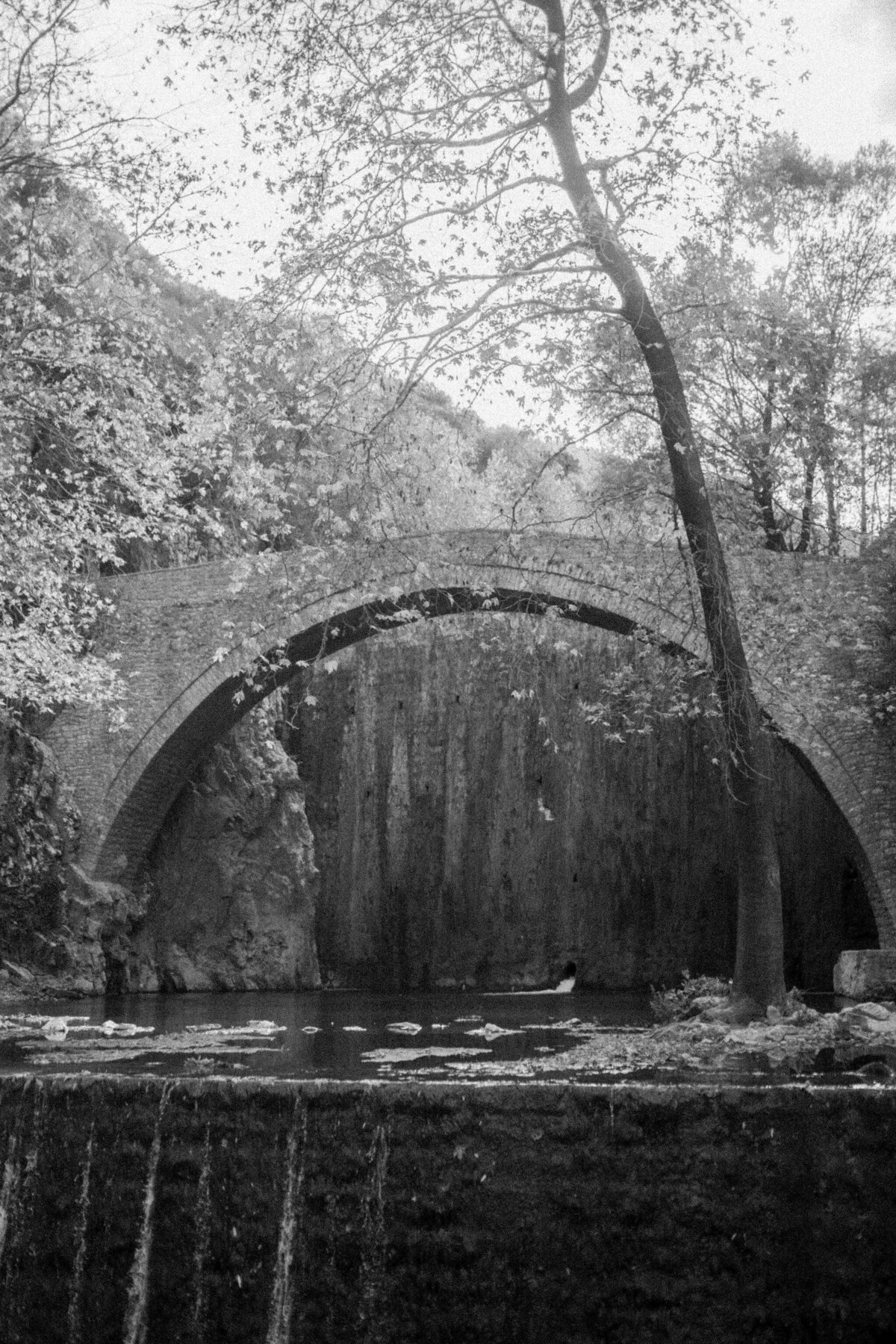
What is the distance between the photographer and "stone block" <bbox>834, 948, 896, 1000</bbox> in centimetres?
966

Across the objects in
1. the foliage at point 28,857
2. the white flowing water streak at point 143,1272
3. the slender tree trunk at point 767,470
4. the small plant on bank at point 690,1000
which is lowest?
the white flowing water streak at point 143,1272

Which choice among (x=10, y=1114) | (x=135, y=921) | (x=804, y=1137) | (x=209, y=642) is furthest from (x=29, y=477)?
(x=804, y=1137)

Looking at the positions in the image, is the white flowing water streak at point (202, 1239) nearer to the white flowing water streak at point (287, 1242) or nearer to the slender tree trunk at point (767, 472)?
the white flowing water streak at point (287, 1242)

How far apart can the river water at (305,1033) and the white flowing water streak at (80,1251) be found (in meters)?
1.03

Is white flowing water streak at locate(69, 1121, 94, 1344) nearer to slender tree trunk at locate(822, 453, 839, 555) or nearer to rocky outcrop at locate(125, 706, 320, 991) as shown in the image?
slender tree trunk at locate(822, 453, 839, 555)

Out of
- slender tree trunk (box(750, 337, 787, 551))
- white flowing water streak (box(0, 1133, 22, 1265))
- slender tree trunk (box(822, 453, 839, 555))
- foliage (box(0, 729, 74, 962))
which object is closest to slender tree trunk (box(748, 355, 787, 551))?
slender tree trunk (box(750, 337, 787, 551))

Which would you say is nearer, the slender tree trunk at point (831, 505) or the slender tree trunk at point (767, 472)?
the slender tree trunk at point (767, 472)

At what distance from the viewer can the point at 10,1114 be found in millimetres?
4414

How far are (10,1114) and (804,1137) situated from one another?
8.63ft

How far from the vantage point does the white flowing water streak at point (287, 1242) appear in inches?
151

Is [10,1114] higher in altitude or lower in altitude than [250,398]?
lower

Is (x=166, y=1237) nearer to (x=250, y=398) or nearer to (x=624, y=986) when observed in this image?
(x=250, y=398)

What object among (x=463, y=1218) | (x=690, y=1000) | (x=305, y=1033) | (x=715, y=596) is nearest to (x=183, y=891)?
(x=305, y=1033)

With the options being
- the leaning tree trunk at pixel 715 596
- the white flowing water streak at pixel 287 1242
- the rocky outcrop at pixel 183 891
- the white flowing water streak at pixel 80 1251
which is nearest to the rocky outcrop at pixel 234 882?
the rocky outcrop at pixel 183 891
